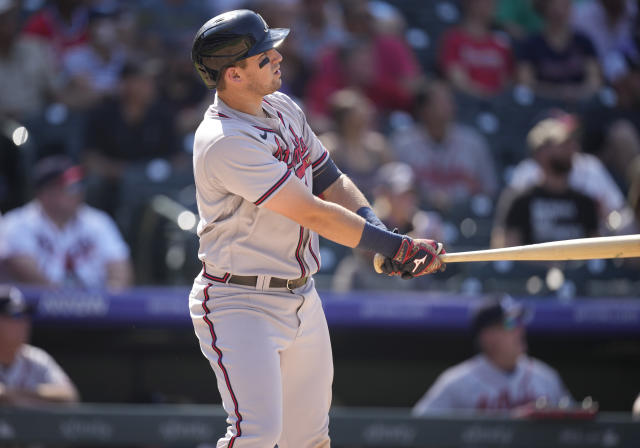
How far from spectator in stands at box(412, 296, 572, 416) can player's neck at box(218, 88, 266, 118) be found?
2587mm

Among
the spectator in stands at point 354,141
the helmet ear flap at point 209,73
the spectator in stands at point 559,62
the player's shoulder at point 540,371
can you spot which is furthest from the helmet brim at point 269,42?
the spectator in stands at point 559,62

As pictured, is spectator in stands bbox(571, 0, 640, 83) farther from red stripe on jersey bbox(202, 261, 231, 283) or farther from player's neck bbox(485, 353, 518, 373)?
red stripe on jersey bbox(202, 261, 231, 283)

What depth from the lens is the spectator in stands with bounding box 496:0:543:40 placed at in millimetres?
8922

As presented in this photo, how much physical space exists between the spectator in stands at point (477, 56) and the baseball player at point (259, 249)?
17.2 feet

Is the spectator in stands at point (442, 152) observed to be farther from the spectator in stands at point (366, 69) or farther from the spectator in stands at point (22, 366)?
the spectator in stands at point (22, 366)

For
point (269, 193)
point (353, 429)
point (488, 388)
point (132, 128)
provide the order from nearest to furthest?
point (269, 193), point (353, 429), point (488, 388), point (132, 128)

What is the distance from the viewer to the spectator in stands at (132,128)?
680 cm

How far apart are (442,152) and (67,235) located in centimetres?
282

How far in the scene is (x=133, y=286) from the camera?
20.4 feet

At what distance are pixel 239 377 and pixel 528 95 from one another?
580 cm

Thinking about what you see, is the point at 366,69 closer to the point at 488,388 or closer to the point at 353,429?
the point at 488,388

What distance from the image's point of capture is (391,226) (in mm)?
5820

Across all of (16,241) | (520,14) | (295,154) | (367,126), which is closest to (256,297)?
(295,154)

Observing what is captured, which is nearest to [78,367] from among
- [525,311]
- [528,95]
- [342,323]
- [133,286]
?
[133,286]
